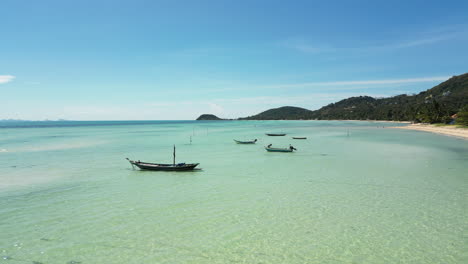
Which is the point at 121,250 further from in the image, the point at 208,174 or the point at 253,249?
the point at 208,174

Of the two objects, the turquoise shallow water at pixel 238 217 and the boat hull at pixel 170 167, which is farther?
the boat hull at pixel 170 167

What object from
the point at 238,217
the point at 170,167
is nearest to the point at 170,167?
the point at 170,167

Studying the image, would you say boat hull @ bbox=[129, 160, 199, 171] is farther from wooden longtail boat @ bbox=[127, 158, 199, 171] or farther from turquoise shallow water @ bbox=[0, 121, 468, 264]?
turquoise shallow water @ bbox=[0, 121, 468, 264]

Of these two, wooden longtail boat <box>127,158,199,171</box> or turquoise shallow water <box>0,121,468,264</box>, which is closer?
turquoise shallow water <box>0,121,468,264</box>

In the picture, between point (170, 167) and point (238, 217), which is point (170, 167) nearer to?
point (170, 167)

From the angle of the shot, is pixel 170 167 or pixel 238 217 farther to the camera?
pixel 170 167

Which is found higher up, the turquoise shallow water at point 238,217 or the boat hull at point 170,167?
the boat hull at point 170,167

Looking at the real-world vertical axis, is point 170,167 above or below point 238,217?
above

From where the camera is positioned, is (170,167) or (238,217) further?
(170,167)

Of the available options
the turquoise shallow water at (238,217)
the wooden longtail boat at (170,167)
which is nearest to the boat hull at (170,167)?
the wooden longtail boat at (170,167)

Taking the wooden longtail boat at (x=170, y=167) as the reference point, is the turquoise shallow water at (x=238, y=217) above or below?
below

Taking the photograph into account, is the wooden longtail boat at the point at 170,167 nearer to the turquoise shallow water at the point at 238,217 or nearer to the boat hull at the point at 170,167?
the boat hull at the point at 170,167

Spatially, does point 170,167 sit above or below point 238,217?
above

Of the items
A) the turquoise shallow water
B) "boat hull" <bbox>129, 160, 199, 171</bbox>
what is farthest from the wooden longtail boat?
the turquoise shallow water
